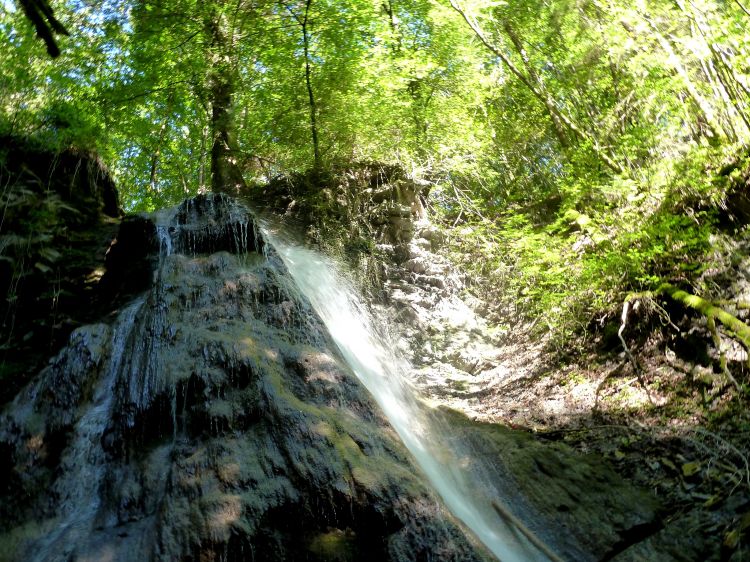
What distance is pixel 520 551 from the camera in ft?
14.2

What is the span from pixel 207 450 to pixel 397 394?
306cm

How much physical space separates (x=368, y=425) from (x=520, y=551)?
174 centimetres

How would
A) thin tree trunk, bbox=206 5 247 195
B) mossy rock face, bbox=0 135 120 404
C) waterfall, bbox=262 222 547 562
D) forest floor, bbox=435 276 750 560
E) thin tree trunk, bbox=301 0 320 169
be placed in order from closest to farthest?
forest floor, bbox=435 276 750 560 → waterfall, bbox=262 222 547 562 → mossy rock face, bbox=0 135 120 404 → thin tree trunk, bbox=301 0 320 169 → thin tree trunk, bbox=206 5 247 195

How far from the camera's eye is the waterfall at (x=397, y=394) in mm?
4531

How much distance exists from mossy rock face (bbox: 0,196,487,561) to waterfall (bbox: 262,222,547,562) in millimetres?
835

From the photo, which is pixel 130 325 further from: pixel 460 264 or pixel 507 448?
pixel 460 264

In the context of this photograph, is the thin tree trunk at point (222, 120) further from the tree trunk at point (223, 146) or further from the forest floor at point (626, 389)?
the forest floor at point (626, 389)

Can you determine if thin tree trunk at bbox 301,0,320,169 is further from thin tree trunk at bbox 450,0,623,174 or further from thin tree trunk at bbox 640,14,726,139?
thin tree trunk at bbox 640,14,726,139

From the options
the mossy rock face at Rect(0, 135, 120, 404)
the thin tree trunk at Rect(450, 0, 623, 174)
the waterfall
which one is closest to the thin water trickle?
the mossy rock face at Rect(0, 135, 120, 404)

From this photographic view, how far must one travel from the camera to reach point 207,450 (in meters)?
3.50

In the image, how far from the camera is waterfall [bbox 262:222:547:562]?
14.9 ft

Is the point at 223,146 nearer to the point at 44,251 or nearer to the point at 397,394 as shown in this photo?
the point at 44,251

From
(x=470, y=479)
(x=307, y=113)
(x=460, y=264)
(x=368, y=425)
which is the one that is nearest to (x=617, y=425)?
(x=470, y=479)

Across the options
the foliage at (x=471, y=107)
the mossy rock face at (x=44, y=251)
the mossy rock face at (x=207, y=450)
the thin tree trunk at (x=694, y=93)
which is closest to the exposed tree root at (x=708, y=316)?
the foliage at (x=471, y=107)
